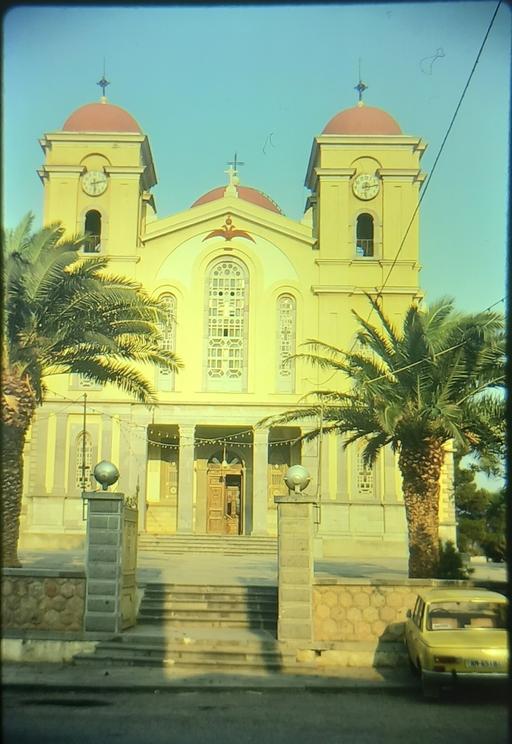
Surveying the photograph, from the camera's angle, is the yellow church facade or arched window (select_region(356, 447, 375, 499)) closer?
the yellow church facade

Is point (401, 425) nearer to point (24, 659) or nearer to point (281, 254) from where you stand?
point (24, 659)

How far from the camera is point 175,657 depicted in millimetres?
14977

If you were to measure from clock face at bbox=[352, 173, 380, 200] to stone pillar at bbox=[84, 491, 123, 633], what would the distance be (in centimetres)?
2227

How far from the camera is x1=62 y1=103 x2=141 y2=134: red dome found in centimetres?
3722

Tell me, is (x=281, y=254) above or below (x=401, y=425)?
above

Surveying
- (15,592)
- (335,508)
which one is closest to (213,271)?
(335,508)

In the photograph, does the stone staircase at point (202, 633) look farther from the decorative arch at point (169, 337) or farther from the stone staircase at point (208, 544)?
the decorative arch at point (169, 337)

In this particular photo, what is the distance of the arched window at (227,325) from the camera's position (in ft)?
117

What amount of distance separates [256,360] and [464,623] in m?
22.7


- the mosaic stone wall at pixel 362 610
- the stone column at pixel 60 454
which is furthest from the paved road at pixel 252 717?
the stone column at pixel 60 454

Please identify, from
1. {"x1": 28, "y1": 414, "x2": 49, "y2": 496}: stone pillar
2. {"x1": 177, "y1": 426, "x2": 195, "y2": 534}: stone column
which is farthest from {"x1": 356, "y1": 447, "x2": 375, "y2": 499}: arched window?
{"x1": 28, "y1": 414, "x2": 49, "y2": 496}: stone pillar

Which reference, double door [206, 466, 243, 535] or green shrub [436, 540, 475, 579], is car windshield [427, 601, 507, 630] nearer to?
green shrub [436, 540, 475, 579]

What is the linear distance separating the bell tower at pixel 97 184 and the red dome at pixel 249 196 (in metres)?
7.71

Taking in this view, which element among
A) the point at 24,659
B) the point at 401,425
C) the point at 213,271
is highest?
the point at 213,271
